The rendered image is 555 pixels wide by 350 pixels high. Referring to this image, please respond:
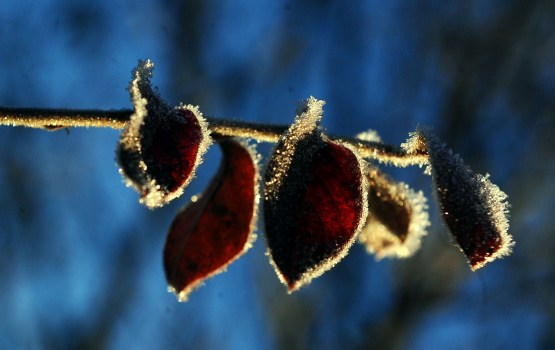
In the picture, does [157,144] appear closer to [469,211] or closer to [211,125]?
[211,125]

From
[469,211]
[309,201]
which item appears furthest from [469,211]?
[309,201]

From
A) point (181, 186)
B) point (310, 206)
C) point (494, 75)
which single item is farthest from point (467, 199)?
point (494, 75)

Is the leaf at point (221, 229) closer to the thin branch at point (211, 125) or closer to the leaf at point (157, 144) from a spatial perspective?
the thin branch at point (211, 125)

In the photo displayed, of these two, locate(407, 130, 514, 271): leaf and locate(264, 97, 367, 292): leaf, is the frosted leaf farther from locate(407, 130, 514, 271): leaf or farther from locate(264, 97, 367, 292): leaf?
locate(264, 97, 367, 292): leaf

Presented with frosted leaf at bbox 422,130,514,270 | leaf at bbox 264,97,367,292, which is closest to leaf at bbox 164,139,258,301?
leaf at bbox 264,97,367,292

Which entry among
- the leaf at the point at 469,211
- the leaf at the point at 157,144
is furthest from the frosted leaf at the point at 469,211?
the leaf at the point at 157,144

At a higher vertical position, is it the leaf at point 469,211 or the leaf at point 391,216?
the leaf at point 391,216
